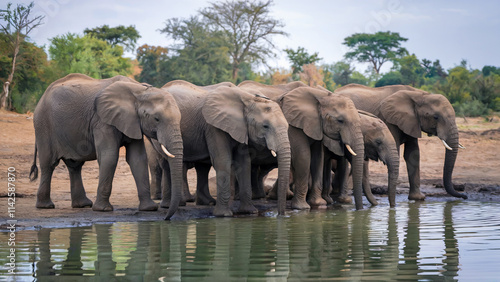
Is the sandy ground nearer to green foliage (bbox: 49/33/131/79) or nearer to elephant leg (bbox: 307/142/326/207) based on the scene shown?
elephant leg (bbox: 307/142/326/207)

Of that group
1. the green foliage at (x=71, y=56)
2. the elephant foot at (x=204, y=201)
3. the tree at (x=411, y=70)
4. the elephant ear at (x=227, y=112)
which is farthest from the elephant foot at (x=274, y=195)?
the tree at (x=411, y=70)

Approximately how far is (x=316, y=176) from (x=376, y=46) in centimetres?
4047

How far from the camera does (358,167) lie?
446 inches

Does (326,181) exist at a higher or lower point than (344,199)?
higher

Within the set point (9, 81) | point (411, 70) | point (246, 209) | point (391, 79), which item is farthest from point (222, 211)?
point (391, 79)

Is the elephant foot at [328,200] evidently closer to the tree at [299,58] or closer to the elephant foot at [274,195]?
the elephant foot at [274,195]

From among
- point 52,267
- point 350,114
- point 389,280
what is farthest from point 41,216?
point 389,280

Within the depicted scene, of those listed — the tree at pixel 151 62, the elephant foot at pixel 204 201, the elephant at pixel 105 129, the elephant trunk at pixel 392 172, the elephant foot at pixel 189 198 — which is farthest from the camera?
→ the tree at pixel 151 62

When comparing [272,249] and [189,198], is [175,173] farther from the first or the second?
[272,249]

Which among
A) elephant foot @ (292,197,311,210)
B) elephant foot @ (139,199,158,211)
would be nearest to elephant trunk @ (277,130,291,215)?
elephant foot @ (292,197,311,210)

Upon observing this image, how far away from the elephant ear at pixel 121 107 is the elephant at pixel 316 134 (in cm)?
241

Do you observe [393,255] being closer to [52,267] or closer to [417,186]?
[52,267]

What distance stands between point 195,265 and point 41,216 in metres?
4.23

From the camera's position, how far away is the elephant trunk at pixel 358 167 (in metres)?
11.3
